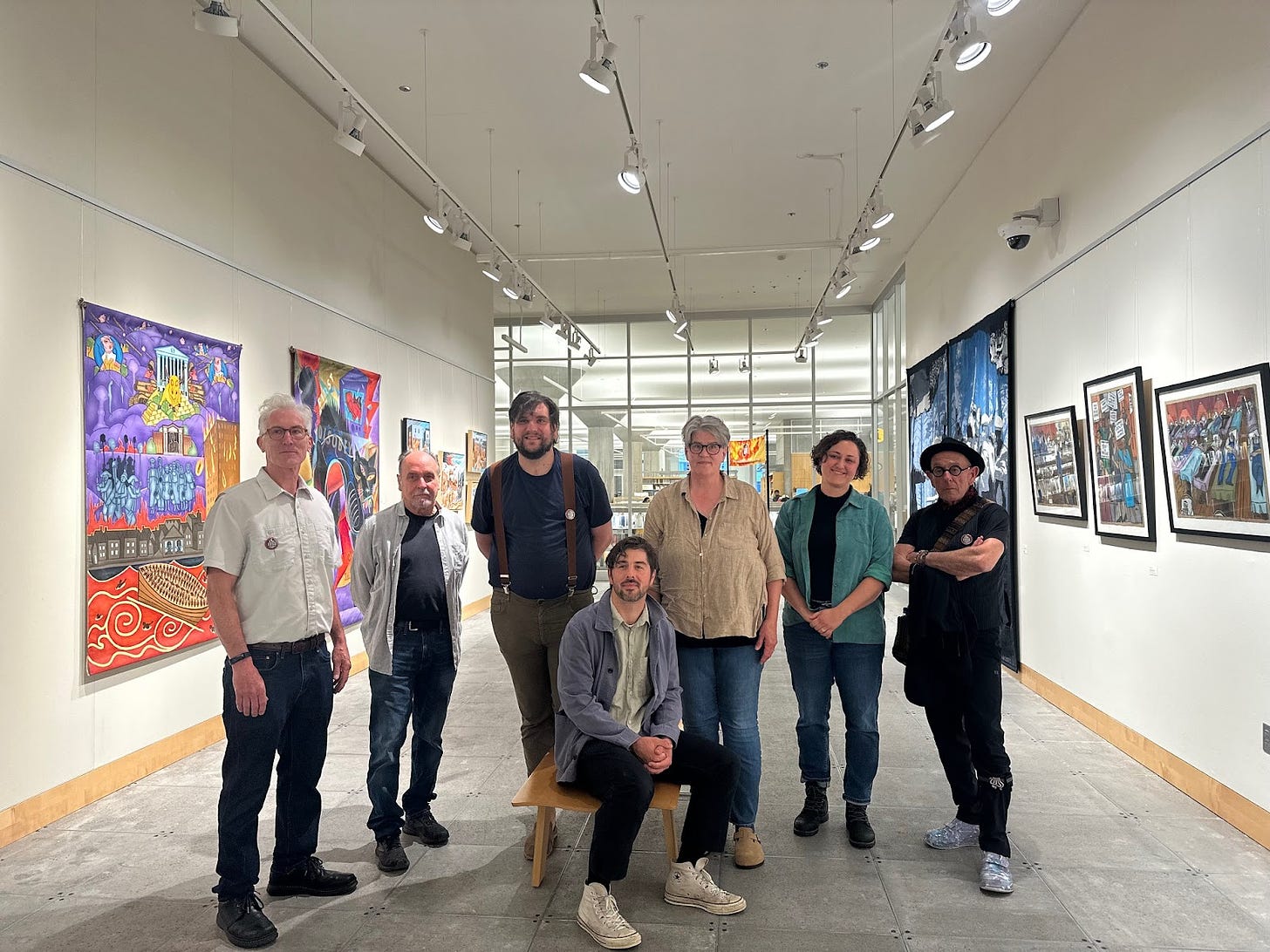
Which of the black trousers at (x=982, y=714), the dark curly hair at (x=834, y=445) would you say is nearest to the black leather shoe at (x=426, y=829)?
the black trousers at (x=982, y=714)

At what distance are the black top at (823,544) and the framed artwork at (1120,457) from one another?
2.19 meters

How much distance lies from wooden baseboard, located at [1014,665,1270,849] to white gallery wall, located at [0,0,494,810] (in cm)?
546

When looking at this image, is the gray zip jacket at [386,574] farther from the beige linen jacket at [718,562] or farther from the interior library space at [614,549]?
the beige linen jacket at [718,562]

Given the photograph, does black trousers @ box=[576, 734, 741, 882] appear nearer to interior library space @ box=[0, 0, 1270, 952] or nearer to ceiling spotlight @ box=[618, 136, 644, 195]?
interior library space @ box=[0, 0, 1270, 952]

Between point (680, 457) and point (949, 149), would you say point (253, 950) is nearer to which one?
point (949, 149)

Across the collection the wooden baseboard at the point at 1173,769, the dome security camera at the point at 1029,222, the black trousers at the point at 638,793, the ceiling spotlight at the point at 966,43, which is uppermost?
the ceiling spotlight at the point at 966,43

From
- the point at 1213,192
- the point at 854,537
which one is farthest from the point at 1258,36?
the point at 854,537

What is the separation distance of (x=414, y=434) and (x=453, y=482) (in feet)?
4.13

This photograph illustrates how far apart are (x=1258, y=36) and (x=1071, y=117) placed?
2.11 meters

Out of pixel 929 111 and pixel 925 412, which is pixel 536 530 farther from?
pixel 925 412

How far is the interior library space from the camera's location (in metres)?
2.84

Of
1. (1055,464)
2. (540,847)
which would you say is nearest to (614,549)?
(540,847)

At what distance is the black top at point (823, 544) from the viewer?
3.33 meters

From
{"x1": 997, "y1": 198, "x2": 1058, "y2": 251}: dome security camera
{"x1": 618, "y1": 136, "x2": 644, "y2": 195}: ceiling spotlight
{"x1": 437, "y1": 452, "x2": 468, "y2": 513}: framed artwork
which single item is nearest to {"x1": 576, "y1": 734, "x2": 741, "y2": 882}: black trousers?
{"x1": 618, "y1": 136, "x2": 644, "y2": 195}: ceiling spotlight
